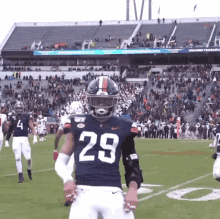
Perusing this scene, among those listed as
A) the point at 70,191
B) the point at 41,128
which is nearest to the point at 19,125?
the point at 70,191

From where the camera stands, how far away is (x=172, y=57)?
5447cm

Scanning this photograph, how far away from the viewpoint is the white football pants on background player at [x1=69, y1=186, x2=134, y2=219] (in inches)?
146

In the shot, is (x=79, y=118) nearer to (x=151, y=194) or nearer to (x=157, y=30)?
(x=151, y=194)

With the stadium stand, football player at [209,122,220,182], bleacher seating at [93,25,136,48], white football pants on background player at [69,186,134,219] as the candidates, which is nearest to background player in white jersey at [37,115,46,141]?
the stadium stand

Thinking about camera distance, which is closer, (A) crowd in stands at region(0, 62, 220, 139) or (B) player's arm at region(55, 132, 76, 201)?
(B) player's arm at region(55, 132, 76, 201)

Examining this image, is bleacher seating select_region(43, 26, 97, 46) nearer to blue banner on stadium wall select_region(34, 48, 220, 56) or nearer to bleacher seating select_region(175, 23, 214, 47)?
blue banner on stadium wall select_region(34, 48, 220, 56)

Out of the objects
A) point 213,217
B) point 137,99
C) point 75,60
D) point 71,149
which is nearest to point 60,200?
point 213,217

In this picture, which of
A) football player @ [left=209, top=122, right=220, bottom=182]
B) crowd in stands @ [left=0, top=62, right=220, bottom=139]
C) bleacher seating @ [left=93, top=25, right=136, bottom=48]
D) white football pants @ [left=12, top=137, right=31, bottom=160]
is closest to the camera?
football player @ [left=209, top=122, right=220, bottom=182]

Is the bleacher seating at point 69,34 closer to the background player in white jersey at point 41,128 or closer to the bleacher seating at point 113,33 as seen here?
the bleacher seating at point 113,33

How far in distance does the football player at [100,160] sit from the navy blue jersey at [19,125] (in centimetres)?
769

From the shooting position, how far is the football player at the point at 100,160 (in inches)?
146

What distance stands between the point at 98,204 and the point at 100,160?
0.35 meters

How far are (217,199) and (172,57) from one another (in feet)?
152

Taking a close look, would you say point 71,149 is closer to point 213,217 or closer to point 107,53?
point 213,217
